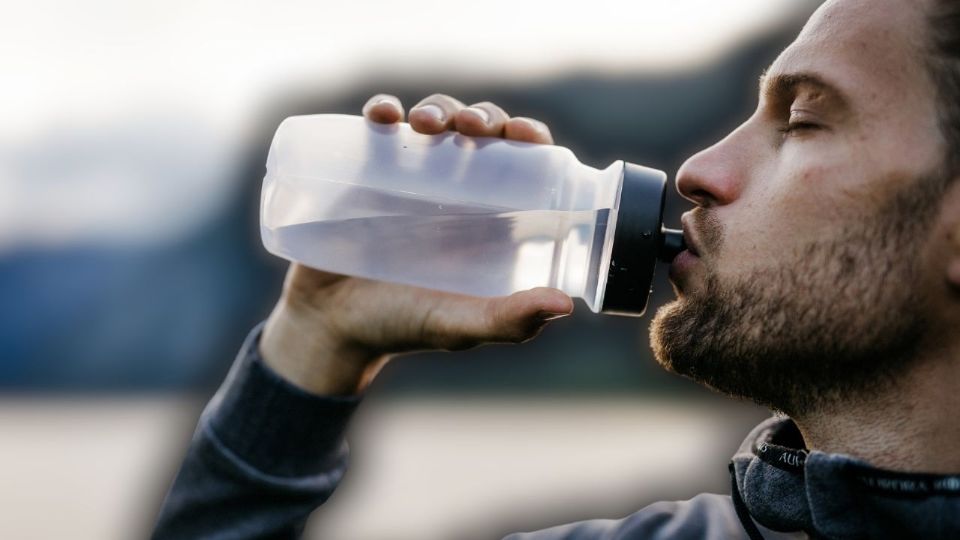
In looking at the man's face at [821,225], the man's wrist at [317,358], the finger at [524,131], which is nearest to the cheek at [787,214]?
the man's face at [821,225]

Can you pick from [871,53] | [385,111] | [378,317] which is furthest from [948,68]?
[378,317]

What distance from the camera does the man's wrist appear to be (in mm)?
2002

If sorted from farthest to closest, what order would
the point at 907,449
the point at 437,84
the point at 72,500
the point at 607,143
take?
the point at 437,84 → the point at 607,143 → the point at 72,500 → the point at 907,449

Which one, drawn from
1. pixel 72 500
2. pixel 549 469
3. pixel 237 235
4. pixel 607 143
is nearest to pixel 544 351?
pixel 607 143

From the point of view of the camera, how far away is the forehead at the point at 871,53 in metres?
1.70

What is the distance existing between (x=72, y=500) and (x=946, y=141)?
7.68m

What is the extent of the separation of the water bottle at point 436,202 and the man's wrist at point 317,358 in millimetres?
143

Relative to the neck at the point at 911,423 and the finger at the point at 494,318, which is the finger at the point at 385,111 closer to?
the finger at the point at 494,318

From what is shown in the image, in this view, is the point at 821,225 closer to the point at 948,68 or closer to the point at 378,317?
the point at 948,68

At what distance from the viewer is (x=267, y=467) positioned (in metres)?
1.93

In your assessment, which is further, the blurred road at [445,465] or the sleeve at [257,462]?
the blurred road at [445,465]

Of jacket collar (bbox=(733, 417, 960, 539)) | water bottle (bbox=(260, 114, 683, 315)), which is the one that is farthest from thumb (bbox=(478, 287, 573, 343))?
jacket collar (bbox=(733, 417, 960, 539))

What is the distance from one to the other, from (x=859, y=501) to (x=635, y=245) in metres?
0.51

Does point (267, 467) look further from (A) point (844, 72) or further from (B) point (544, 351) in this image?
(B) point (544, 351)
